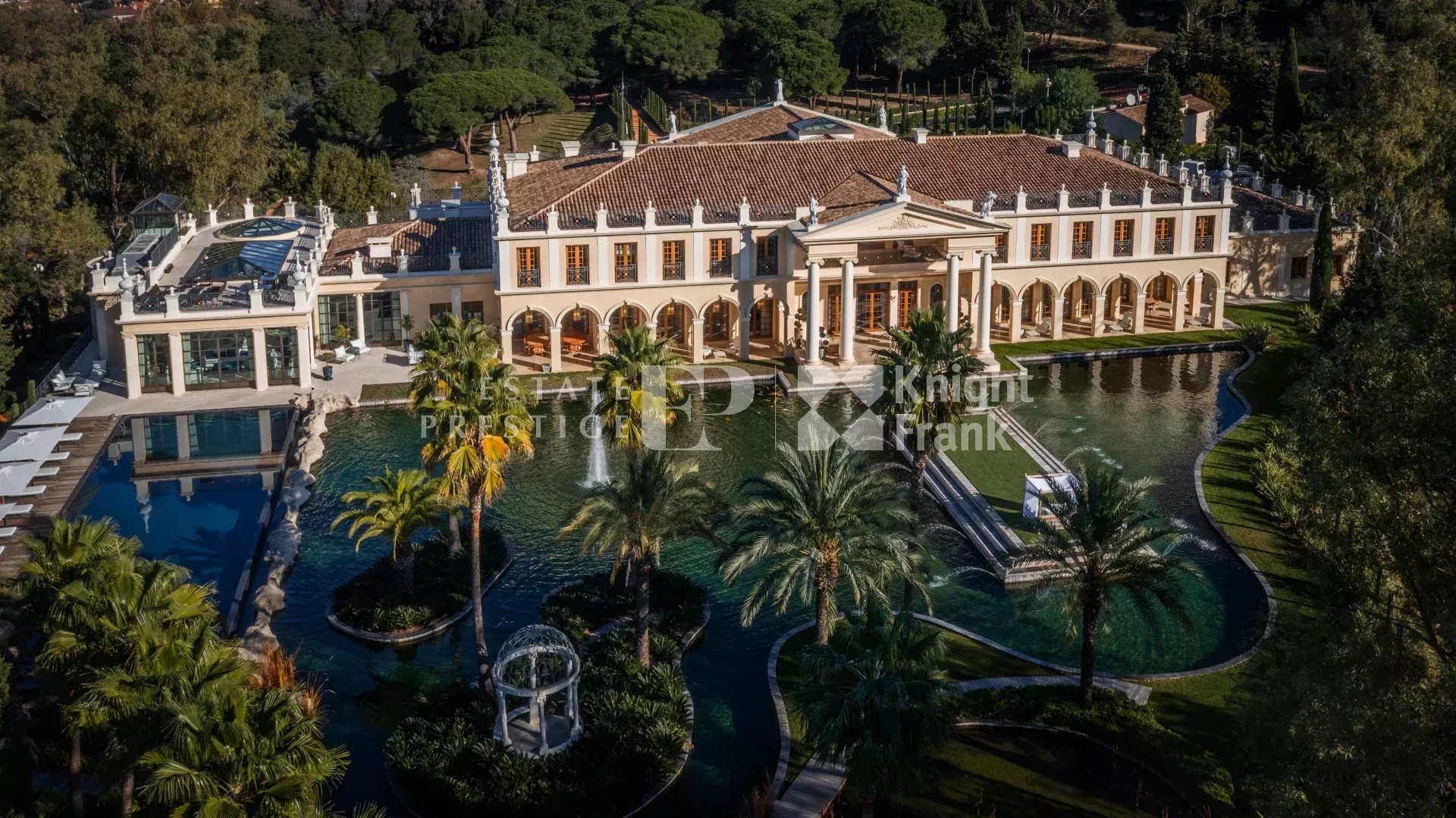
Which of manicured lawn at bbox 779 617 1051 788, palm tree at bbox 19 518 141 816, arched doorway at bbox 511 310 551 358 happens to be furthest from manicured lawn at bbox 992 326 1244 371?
palm tree at bbox 19 518 141 816

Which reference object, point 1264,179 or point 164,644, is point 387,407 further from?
point 1264,179

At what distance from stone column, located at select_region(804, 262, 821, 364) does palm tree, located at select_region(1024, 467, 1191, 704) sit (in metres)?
24.7

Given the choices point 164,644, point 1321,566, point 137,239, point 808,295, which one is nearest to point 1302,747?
point 1321,566

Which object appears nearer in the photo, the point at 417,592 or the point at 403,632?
the point at 403,632

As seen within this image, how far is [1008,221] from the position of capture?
6019 cm

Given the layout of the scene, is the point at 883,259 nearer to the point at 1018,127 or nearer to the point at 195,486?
the point at 195,486

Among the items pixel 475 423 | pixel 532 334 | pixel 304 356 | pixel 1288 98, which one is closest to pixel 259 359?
pixel 304 356

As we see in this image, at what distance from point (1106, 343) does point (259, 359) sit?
116 feet

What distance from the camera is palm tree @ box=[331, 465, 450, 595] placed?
3747cm

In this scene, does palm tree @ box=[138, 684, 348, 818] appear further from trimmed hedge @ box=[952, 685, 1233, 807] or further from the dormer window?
the dormer window

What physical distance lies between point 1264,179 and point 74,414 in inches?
2460

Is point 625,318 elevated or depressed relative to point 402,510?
elevated

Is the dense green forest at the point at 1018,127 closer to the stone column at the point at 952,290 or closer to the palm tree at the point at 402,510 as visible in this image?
the palm tree at the point at 402,510

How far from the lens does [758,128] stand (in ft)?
234
